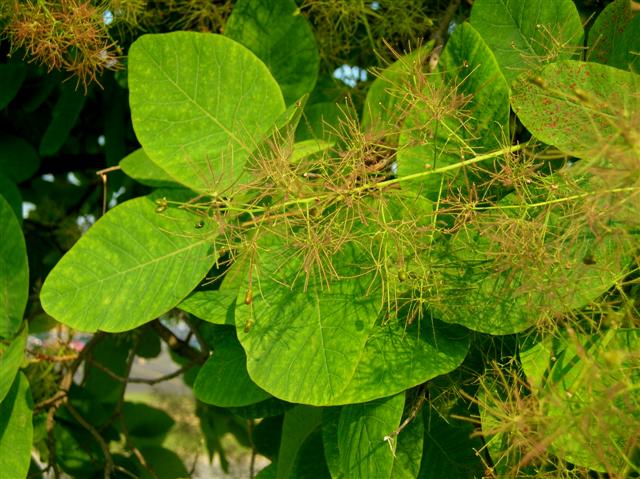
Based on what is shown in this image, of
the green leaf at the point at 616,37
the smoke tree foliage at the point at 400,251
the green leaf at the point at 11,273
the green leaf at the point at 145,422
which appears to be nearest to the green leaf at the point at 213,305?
the smoke tree foliage at the point at 400,251

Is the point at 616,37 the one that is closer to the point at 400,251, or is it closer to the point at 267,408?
the point at 400,251

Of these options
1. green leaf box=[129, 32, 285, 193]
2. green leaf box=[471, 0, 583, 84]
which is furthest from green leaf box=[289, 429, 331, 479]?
green leaf box=[471, 0, 583, 84]

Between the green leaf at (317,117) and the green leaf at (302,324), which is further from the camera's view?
the green leaf at (317,117)

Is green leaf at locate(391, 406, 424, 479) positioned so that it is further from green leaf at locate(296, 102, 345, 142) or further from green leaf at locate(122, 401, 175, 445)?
green leaf at locate(122, 401, 175, 445)

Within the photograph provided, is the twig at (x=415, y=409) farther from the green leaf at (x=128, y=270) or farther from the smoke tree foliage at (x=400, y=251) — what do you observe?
the green leaf at (x=128, y=270)

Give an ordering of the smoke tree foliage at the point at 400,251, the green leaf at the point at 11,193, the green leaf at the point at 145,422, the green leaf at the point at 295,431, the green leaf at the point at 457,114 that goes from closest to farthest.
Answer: the smoke tree foliage at the point at 400,251 → the green leaf at the point at 457,114 → the green leaf at the point at 295,431 → the green leaf at the point at 11,193 → the green leaf at the point at 145,422

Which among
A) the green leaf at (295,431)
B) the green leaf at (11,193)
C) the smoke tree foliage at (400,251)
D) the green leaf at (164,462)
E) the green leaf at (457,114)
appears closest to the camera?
the smoke tree foliage at (400,251)

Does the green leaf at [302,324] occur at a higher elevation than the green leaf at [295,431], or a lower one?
higher
